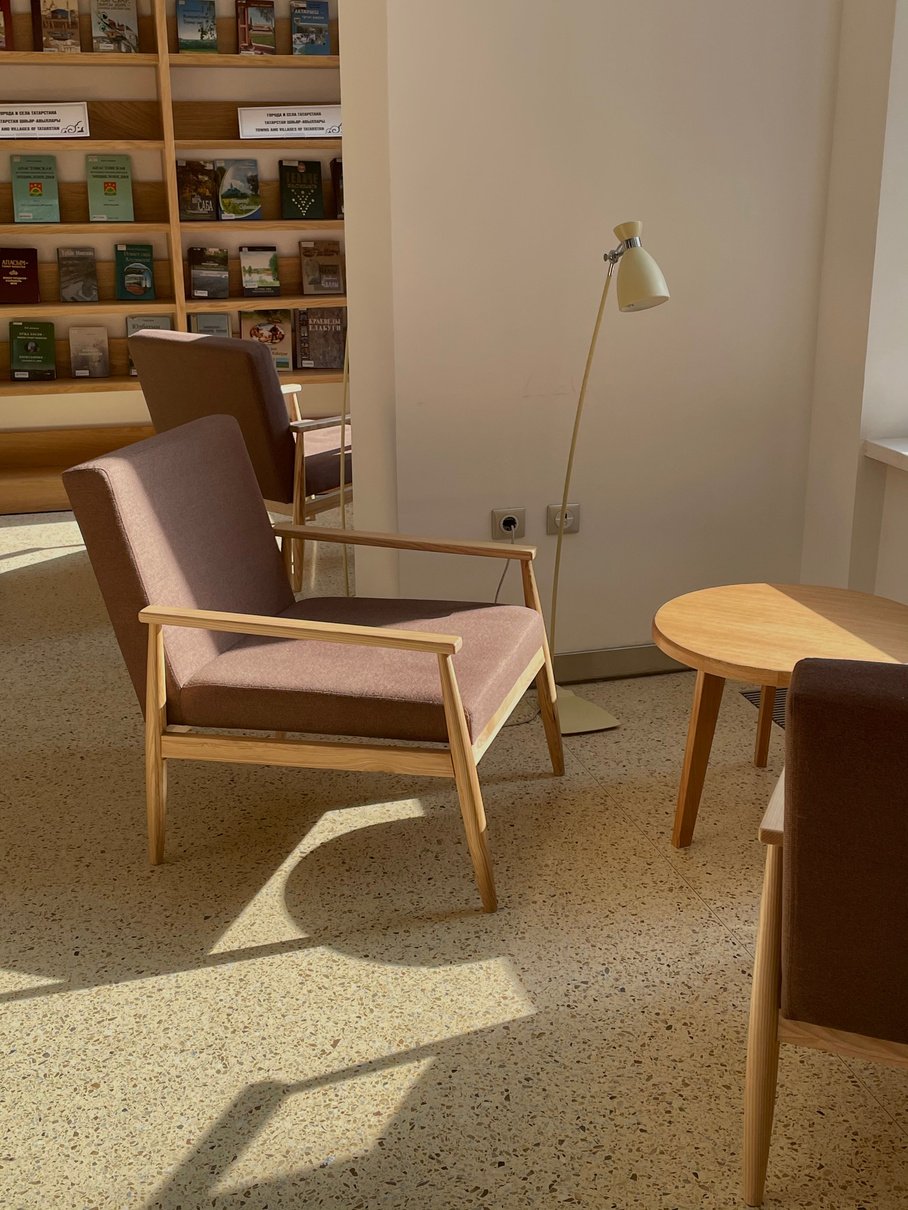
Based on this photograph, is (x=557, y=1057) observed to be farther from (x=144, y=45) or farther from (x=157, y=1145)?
(x=144, y=45)

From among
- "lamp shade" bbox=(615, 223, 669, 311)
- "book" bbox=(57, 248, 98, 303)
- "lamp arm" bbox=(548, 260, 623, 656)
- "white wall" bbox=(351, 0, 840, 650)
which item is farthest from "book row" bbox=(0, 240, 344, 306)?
"lamp shade" bbox=(615, 223, 669, 311)

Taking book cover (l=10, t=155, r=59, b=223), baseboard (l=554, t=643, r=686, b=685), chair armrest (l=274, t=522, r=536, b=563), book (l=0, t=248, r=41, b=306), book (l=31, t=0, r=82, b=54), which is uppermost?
book (l=31, t=0, r=82, b=54)

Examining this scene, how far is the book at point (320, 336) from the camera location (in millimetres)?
6051

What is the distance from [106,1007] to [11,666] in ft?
6.18

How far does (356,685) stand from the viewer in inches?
95.4

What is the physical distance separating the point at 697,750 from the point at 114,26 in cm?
447

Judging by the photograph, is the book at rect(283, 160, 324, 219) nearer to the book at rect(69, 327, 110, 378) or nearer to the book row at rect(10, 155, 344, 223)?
the book row at rect(10, 155, 344, 223)

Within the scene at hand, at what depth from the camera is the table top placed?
246cm

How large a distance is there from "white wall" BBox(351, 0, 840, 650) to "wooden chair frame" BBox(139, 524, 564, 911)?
0.96m

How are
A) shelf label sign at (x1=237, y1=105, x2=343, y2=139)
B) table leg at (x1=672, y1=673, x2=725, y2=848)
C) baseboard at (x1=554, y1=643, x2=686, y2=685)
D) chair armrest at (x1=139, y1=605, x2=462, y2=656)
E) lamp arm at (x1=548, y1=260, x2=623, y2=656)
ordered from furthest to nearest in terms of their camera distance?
shelf label sign at (x1=237, y1=105, x2=343, y2=139) → baseboard at (x1=554, y1=643, x2=686, y2=685) → lamp arm at (x1=548, y1=260, x2=623, y2=656) → table leg at (x1=672, y1=673, x2=725, y2=848) → chair armrest at (x1=139, y1=605, x2=462, y2=656)

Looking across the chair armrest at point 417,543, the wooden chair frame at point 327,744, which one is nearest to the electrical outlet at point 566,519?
the chair armrest at point 417,543

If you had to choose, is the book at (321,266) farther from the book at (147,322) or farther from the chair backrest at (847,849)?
the chair backrest at (847,849)

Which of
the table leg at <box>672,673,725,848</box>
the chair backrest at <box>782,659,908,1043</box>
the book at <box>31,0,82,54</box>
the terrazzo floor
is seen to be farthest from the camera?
the book at <box>31,0,82,54</box>

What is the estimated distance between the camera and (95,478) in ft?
7.93
